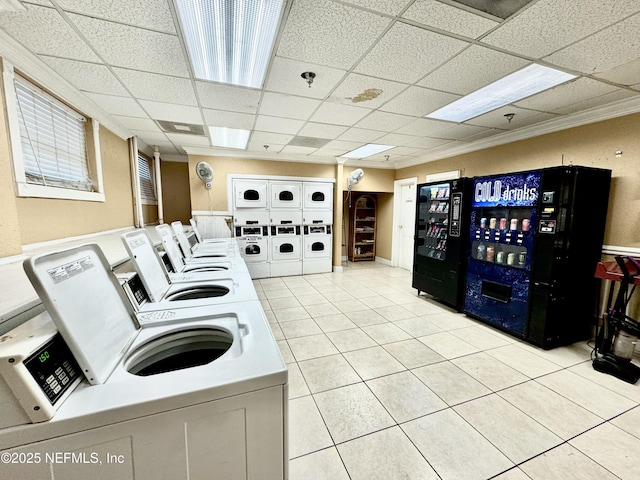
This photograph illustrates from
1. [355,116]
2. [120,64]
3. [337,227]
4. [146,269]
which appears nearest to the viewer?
[146,269]

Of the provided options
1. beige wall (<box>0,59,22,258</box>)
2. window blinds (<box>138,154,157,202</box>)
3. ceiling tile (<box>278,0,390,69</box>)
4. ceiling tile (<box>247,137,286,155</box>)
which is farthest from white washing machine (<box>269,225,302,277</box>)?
beige wall (<box>0,59,22,258</box>)

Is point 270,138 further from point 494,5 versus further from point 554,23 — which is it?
point 554,23

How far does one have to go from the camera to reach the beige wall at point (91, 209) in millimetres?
2059

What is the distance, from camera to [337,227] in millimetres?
6062

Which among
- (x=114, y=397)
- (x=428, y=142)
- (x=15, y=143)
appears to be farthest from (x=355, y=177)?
(x=114, y=397)

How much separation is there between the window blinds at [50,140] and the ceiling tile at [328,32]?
2115 millimetres

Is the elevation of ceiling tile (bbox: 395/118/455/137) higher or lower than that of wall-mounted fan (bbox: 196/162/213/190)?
higher

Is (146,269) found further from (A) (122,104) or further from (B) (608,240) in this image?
(B) (608,240)

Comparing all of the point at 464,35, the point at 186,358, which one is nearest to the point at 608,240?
the point at 464,35

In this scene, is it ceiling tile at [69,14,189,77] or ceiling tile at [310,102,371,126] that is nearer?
ceiling tile at [69,14,189,77]

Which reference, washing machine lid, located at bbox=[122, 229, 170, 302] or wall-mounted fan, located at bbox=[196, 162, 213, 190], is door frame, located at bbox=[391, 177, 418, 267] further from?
washing machine lid, located at bbox=[122, 229, 170, 302]

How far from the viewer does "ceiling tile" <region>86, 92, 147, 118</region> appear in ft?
9.00

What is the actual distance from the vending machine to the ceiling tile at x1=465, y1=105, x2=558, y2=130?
751 millimetres

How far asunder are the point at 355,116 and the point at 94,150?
3.15m
